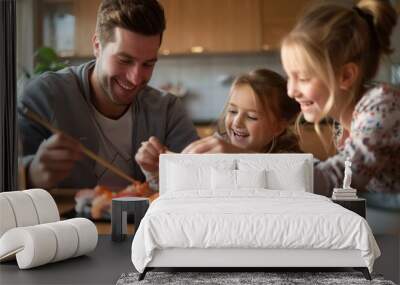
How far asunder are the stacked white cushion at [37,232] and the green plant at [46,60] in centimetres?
173

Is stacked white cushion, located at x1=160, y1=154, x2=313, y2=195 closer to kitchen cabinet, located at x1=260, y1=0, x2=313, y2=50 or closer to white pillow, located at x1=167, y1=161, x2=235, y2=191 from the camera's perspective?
white pillow, located at x1=167, y1=161, x2=235, y2=191

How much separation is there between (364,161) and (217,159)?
141 cm

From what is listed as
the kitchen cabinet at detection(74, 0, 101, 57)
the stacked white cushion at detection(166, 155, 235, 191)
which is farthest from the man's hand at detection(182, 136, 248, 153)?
the kitchen cabinet at detection(74, 0, 101, 57)

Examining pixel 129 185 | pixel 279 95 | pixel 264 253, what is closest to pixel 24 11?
pixel 129 185

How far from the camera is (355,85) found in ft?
22.3

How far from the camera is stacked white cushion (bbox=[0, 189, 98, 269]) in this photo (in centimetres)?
527

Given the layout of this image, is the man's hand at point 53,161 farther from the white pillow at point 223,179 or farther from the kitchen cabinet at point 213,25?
the white pillow at point 223,179

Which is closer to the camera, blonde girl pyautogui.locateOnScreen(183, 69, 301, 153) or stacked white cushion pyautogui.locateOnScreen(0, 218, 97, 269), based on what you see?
stacked white cushion pyautogui.locateOnScreen(0, 218, 97, 269)

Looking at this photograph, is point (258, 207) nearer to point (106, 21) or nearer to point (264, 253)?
point (264, 253)

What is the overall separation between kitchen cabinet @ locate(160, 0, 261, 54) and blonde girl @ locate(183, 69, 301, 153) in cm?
38

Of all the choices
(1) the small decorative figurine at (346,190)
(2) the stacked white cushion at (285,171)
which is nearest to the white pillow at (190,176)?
(2) the stacked white cushion at (285,171)

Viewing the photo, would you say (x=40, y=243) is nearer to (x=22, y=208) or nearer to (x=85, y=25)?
(x=22, y=208)

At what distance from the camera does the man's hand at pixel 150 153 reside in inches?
280

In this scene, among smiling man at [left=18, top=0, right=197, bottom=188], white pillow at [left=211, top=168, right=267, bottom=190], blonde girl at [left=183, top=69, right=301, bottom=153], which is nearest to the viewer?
white pillow at [left=211, top=168, right=267, bottom=190]
